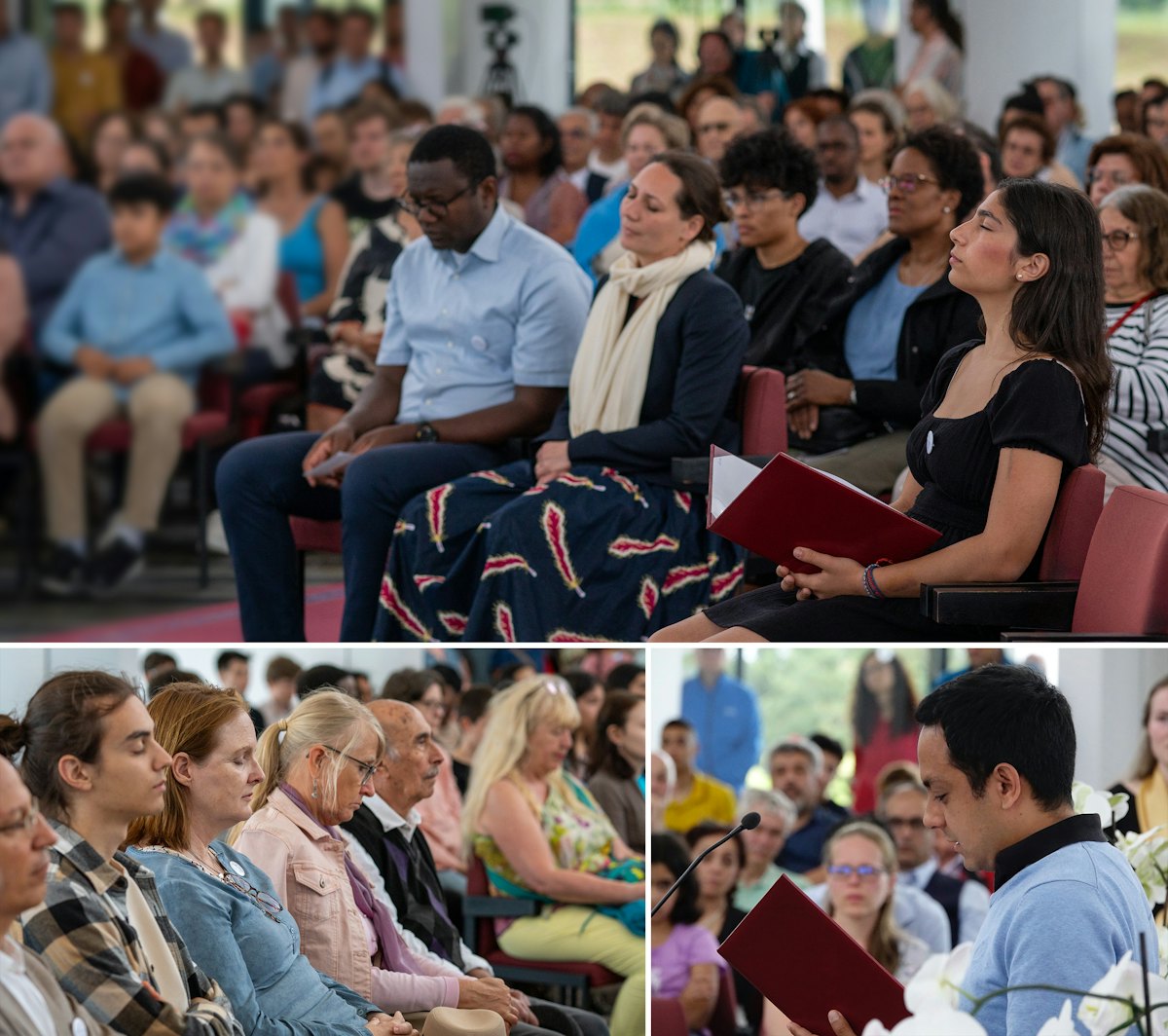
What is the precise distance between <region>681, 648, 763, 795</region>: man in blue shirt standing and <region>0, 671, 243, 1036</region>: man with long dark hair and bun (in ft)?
10.8

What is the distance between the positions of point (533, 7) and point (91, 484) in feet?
19.4

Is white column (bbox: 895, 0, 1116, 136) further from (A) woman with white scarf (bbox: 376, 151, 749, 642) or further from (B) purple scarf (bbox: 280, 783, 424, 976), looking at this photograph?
(B) purple scarf (bbox: 280, 783, 424, 976)

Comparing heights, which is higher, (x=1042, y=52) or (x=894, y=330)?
(x=1042, y=52)

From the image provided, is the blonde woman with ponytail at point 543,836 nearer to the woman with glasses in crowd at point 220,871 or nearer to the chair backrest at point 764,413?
the chair backrest at point 764,413

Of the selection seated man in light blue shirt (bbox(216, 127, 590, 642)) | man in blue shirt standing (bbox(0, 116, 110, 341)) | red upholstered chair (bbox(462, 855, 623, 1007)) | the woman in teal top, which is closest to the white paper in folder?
red upholstered chair (bbox(462, 855, 623, 1007))

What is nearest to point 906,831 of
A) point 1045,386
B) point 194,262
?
point 1045,386

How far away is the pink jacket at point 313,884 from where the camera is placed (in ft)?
8.13

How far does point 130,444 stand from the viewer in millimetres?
6797

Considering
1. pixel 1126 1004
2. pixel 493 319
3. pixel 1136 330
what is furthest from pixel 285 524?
pixel 1126 1004

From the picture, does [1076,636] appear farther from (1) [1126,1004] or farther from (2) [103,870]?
(2) [103,870]

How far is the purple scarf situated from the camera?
8.78ft

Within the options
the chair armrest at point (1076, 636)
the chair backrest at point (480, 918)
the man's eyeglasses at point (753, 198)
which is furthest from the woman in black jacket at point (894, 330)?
the chair armrest at point (1076, 636)

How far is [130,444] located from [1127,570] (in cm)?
497

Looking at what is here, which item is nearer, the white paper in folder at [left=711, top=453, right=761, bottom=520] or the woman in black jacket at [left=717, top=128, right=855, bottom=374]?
the white paper in folder at [left=711, top=453, right=761, bottom=520]
